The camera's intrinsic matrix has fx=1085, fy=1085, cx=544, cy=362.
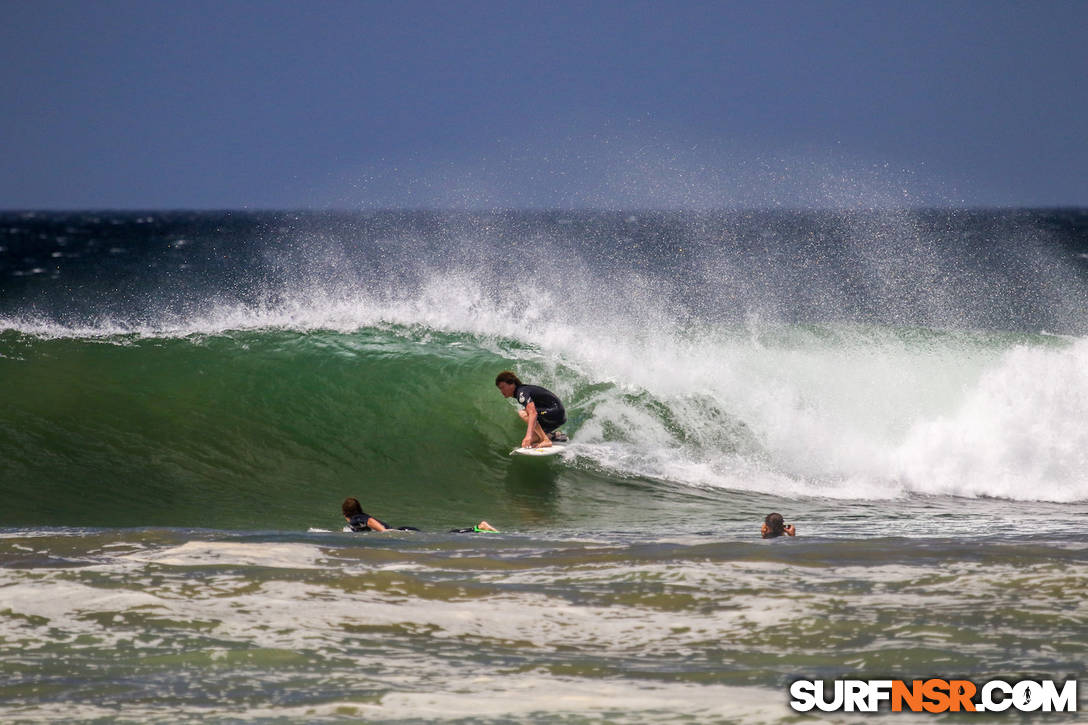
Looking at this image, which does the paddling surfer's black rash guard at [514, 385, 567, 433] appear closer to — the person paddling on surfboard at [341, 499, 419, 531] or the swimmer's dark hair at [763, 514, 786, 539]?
the person paddling on surfboard at [341, 499, 419, 531]

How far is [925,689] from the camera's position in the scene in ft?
15.5

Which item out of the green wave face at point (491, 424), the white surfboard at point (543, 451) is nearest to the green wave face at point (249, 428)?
the green wave face at point (491, 424)

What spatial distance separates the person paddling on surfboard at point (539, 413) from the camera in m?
11.7

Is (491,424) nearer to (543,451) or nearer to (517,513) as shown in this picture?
(543,451)

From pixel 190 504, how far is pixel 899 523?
6606 millimetres

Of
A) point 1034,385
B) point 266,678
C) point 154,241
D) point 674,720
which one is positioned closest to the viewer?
point 674,720

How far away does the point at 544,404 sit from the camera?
11.9 m

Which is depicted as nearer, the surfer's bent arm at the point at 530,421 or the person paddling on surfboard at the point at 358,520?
the person paddling on surfboard at the point at 358,520

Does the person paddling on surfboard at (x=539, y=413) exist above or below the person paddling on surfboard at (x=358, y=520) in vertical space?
above

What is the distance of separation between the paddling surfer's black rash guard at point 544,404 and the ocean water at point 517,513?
0.42 meters

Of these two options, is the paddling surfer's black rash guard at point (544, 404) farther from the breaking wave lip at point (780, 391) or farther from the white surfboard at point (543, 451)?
the breaking wave lip at point (780, 391)

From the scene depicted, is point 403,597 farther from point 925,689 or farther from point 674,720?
point 925,689

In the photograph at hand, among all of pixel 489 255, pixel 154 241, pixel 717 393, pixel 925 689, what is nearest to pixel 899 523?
pixel 717 393

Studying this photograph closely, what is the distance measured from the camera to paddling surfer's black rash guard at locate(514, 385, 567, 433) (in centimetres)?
1180
